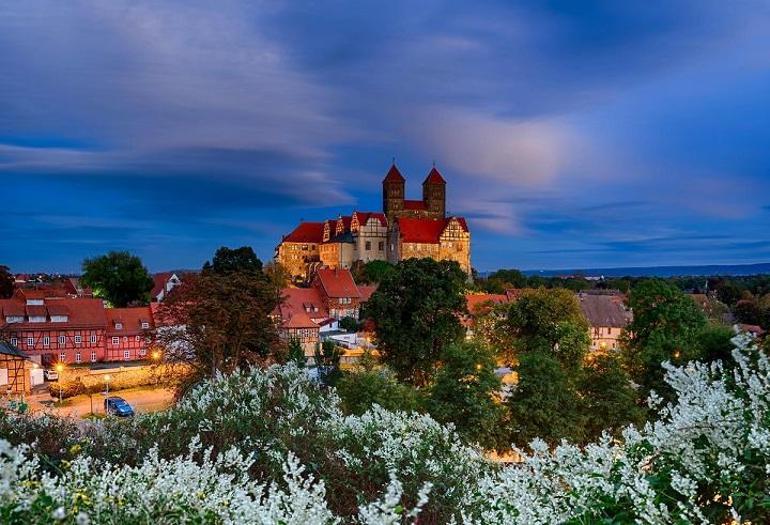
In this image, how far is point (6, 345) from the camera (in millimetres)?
28219

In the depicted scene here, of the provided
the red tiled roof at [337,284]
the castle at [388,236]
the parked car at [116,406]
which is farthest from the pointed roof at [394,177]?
the parked car at [116,406]

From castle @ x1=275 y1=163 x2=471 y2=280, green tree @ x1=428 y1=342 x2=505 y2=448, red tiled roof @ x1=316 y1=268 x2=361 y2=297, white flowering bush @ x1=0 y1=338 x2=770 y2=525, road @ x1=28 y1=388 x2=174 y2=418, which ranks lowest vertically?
road @ x1=28 y1=388 x2=174 y2=418

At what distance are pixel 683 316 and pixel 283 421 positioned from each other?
2138 cm

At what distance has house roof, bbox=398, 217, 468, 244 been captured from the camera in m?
94.6

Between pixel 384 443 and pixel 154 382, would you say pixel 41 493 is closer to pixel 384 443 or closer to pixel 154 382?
pixel 384 443

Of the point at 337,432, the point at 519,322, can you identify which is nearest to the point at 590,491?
the point at 337,432

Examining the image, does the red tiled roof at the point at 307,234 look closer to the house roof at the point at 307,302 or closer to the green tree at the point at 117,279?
the green tree at the point at 117,279

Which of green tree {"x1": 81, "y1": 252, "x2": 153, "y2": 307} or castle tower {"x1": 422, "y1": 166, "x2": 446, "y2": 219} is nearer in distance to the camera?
green tree {"x1": 81, "y1": 252, "x2": 153, "y2": 307}

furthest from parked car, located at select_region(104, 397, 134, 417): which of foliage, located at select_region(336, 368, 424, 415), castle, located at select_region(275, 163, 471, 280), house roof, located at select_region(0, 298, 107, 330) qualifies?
castle, located at select_region(275, 163, 471, 280)

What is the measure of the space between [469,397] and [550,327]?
41.1 feet

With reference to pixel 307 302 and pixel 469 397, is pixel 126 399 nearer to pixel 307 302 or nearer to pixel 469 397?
pixel 469 397

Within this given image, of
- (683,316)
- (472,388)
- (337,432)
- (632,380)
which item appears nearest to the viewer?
(337,432)

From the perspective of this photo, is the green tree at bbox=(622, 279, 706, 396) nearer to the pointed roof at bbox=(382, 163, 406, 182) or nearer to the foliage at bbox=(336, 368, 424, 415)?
the foliage at bbox=(336, 368, 424, 415)

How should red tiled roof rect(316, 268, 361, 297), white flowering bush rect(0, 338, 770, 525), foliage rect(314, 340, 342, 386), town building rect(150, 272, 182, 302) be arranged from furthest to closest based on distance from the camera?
town building rect(150, 272, 182, 302)
red tiled roof rect(316, 268, 361, 297)
foliage rect(314, 340, 342, 386)
white flowering bush rect(0, 338, 770, 525)
